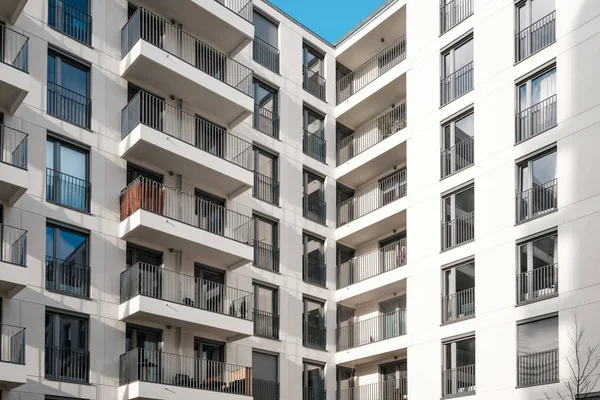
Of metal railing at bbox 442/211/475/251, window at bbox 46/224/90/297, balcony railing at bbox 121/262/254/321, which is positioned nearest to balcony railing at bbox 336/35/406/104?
metal railing at bbox 442/211/475/251

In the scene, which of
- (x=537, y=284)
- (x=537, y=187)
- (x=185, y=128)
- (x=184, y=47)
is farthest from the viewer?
(x=184, y=47)

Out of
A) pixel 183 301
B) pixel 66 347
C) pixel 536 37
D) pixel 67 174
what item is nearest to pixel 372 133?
pixel 536 37

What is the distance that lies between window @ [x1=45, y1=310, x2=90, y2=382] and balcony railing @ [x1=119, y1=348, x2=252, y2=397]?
4.30 feet

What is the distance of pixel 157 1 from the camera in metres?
30.5

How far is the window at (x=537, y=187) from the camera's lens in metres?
27.3

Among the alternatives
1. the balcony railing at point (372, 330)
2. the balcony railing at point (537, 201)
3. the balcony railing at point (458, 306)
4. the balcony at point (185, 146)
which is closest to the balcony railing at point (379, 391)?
the balcony railing at point (372, 330)

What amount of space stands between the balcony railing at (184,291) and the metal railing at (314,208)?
5.28 metres

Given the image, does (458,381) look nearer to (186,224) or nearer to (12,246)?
(186,224)

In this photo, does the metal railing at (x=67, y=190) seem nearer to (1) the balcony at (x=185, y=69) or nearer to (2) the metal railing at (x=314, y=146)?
(1) the balcony at (x=185, y=69)

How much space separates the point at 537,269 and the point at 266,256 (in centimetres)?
1053

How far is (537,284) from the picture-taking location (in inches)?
1060

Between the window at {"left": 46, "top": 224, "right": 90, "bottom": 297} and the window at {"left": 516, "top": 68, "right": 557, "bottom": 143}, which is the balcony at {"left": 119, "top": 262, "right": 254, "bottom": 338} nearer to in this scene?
the window at {"left": 46, "top": 224, "right": 90, "bottom": 297}

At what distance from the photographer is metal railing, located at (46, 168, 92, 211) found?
26328 mm

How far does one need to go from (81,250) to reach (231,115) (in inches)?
325
